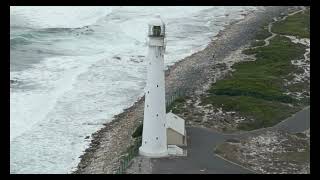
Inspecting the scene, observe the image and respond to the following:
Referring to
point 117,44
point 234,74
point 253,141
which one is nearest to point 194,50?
point 117,44

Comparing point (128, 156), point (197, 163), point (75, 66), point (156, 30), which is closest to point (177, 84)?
point (75, 66)

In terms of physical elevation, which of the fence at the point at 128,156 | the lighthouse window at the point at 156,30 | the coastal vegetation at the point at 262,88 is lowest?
the fence at the point at 128,156

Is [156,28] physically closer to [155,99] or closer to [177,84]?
[155,99]

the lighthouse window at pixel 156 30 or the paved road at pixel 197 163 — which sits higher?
the lighthouse window at pixel 156 30

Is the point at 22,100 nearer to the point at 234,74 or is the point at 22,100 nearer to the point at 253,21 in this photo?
the point at 234,74

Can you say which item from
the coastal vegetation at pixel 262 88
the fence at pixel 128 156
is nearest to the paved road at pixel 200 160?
the fence at pixel 128 156

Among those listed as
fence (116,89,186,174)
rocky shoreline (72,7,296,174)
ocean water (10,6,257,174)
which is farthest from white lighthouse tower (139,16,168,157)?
ocean water (10,6,257,174)

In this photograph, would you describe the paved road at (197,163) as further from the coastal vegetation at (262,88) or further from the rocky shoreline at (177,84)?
the coastal vegetation at (262,88)

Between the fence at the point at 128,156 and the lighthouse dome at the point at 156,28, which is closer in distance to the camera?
the lighthouse dome at the point at 156,28
